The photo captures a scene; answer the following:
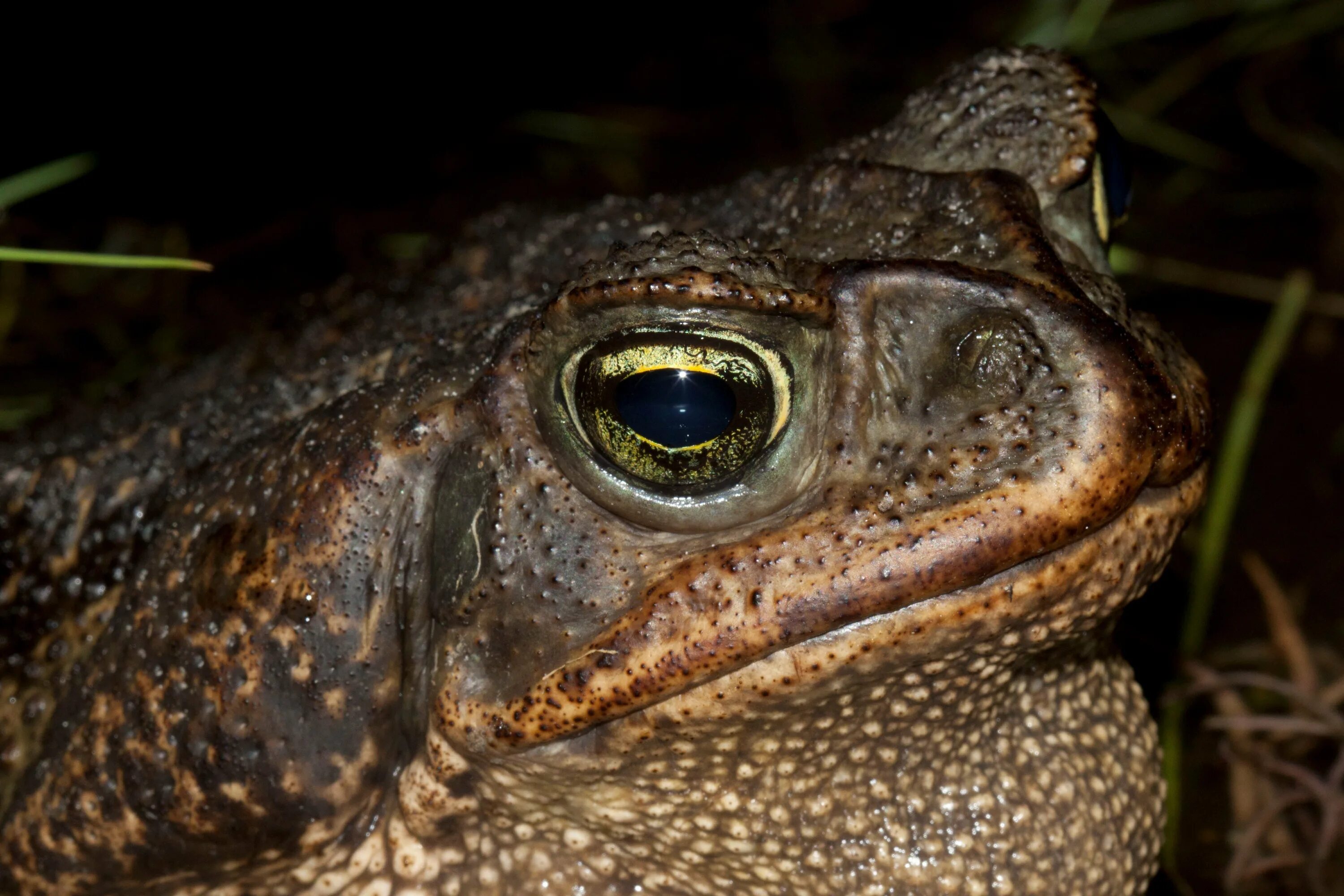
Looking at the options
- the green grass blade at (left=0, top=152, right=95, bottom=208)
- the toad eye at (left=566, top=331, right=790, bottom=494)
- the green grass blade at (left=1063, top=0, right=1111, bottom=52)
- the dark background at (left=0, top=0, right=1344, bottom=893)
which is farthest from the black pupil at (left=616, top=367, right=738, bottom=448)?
the green grass blade at (left=1063, top=0, right=1111, bottom=52)

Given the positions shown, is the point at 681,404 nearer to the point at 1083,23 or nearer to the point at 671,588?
the point at 671,588

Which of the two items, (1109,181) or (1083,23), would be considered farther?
(1083,23)

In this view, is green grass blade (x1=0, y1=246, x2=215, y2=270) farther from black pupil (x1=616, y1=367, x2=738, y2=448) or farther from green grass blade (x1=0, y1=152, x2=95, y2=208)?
black pupil (x1=616, y1=367, x2=738, y2=448)

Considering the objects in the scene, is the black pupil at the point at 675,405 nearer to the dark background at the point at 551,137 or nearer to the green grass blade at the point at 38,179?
the green grass blade at the point at 38,179

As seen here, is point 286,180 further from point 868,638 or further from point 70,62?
point 868,638

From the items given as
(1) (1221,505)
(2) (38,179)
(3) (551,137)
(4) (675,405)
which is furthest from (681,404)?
(3) (551,137)

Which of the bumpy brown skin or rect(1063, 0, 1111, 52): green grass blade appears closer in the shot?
the bumpy brown skin

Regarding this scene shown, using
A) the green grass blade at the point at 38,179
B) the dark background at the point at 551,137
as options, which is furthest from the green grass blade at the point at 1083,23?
the green grass blade at the point at 38,179

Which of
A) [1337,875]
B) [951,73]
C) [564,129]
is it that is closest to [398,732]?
[951,73]
